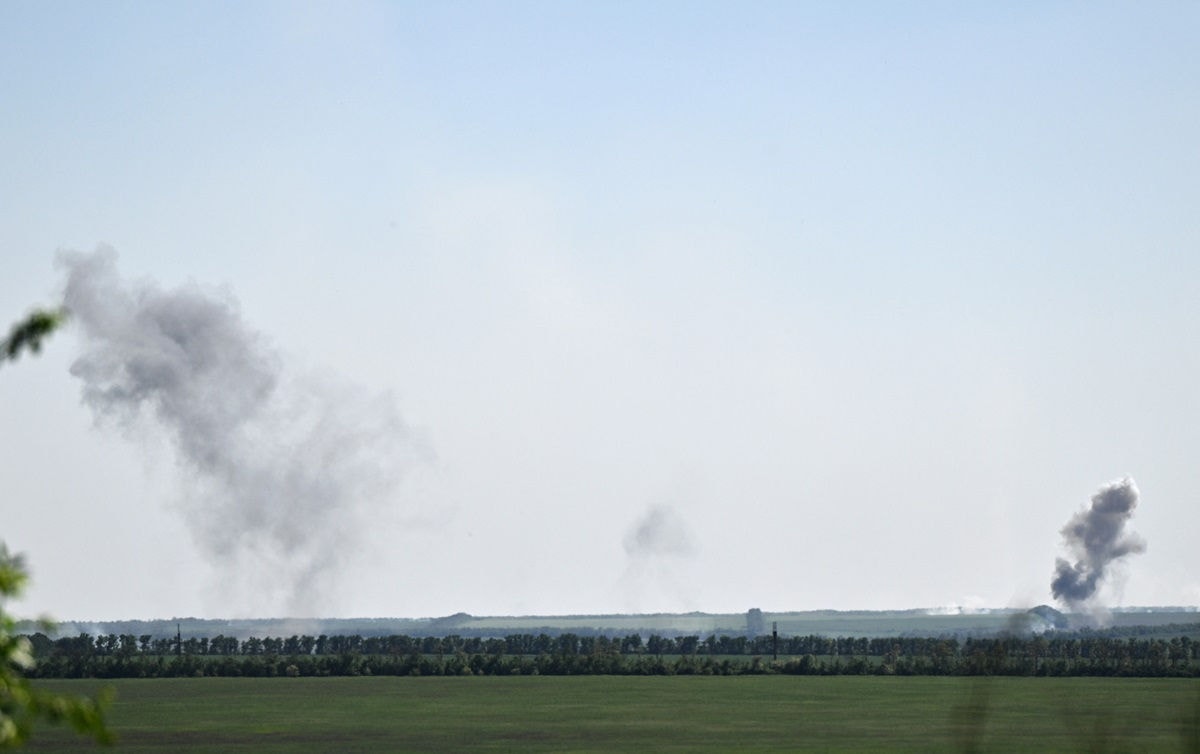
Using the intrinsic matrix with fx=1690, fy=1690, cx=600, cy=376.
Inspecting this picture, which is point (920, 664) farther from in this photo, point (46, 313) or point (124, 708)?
point (46, 313)

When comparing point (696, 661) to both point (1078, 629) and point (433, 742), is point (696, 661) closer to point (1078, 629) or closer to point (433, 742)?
point (433, 742)

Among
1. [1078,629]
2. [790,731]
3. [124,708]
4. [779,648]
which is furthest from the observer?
[1078,629]

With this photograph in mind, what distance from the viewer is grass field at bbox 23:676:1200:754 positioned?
3672cm

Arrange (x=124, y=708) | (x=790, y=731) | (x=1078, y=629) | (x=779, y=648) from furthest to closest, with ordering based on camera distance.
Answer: (x=1078, y=629)
(x=779, y=648)
(x=124, y=708)
(x=790, y=731)

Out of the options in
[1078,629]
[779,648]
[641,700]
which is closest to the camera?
[641,700]

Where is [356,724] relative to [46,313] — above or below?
below

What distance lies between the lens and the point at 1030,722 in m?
43.5

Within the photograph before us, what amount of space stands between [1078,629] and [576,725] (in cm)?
15346

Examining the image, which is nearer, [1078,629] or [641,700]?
[641,700]

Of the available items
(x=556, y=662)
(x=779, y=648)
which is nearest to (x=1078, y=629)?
(x=779, y=648)

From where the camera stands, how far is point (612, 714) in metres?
46.9

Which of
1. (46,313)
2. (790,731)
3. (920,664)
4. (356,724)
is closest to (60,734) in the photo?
(356,724)

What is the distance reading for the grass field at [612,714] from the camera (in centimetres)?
3672

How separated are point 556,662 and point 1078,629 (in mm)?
124336
